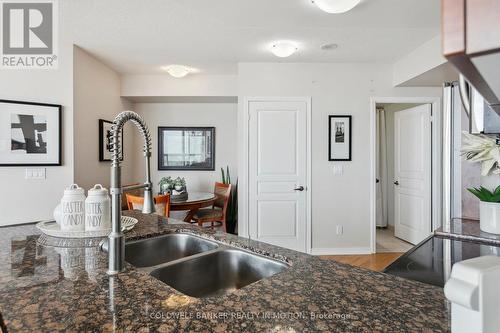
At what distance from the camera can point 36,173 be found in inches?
118

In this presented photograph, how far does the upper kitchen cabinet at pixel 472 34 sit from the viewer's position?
0.22 m

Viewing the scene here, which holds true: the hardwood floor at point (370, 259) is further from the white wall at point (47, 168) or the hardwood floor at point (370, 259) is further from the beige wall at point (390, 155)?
the white wall at point (47, 168)

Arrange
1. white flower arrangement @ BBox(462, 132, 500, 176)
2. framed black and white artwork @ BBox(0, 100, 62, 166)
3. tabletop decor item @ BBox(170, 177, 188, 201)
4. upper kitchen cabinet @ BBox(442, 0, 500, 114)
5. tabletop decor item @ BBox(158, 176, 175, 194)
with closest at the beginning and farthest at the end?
upper kitchen cabinet @ BBox(442, 0, 500, 114)
white flower arrangement @ BBox(462, 132, 500, 176)
framed black and white artwork @ BBox(0, 100, 62, 166)
tabletop decor item @ BBox(170, 177, 188, 201)
tabletop decor item @ BBox(158, 176, 175, 194)

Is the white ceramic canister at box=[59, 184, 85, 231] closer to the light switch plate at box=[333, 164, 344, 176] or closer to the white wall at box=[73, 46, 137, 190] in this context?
the white wall at box=[73, 46, 137, 190]

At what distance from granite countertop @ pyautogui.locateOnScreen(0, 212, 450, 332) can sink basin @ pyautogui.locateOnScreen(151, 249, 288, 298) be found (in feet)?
0.47

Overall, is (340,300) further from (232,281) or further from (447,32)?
(447,32)

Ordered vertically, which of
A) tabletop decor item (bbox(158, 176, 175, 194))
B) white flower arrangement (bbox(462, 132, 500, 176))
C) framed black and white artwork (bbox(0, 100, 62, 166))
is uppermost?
framed black and white artwork (bbox(0, 100, 62, 166))

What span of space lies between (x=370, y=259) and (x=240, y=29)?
3.08 meters

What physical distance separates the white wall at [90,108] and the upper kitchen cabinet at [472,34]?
361 centimetres

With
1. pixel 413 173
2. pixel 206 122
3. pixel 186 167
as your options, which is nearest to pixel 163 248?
pixel 186 167

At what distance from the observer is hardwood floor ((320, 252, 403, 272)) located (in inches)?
135

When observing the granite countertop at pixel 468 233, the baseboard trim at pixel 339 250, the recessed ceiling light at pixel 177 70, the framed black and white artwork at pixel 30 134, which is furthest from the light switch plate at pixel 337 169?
the framed black and white artwork at pixel 30 134

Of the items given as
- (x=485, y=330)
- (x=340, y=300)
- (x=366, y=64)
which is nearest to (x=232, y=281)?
(x=340, y=300)

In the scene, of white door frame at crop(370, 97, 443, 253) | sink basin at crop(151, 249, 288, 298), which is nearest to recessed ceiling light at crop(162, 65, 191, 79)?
white door frame at crop(370, 97, 443, 253)
